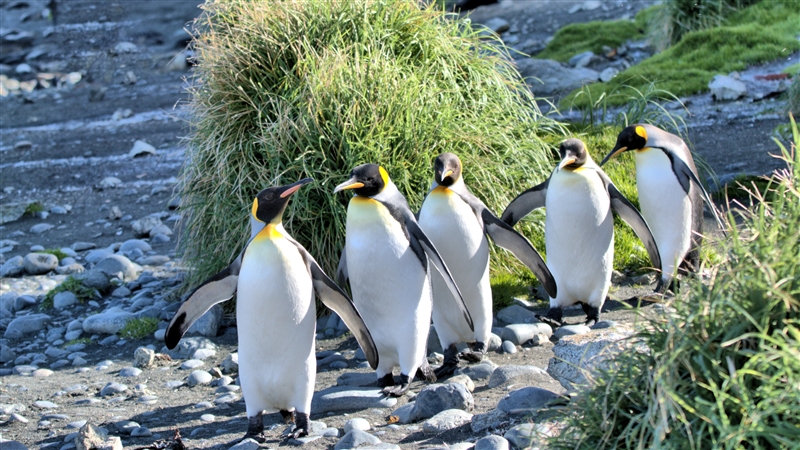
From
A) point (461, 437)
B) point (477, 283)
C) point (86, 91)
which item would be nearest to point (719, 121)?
point (477, 283)

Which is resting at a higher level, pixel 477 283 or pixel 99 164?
pixel 477 283

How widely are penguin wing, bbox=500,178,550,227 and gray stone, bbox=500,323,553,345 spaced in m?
0.73

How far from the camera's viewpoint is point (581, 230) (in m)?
4.72

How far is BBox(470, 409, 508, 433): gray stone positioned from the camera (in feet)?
10.4

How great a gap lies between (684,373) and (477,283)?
2.25 meters

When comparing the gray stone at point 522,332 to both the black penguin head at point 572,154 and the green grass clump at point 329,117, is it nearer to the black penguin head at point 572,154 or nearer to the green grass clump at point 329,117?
the black penguin head at point 572,154

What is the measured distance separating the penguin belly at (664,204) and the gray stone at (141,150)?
276 inches

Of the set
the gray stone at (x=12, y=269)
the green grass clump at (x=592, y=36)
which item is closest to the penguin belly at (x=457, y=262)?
the gray stone at (x=12, y=269)

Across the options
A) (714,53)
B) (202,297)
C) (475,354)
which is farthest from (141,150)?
(475,354)

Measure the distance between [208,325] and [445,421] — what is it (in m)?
2.23

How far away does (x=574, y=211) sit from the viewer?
4.69m

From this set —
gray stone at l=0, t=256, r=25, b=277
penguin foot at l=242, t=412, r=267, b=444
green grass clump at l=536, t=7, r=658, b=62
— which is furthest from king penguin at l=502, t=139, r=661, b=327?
→ green grass clump at l=536, t=7, r=658, b=62

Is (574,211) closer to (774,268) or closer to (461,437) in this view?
(461,437)

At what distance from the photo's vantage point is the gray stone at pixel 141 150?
1052cm
